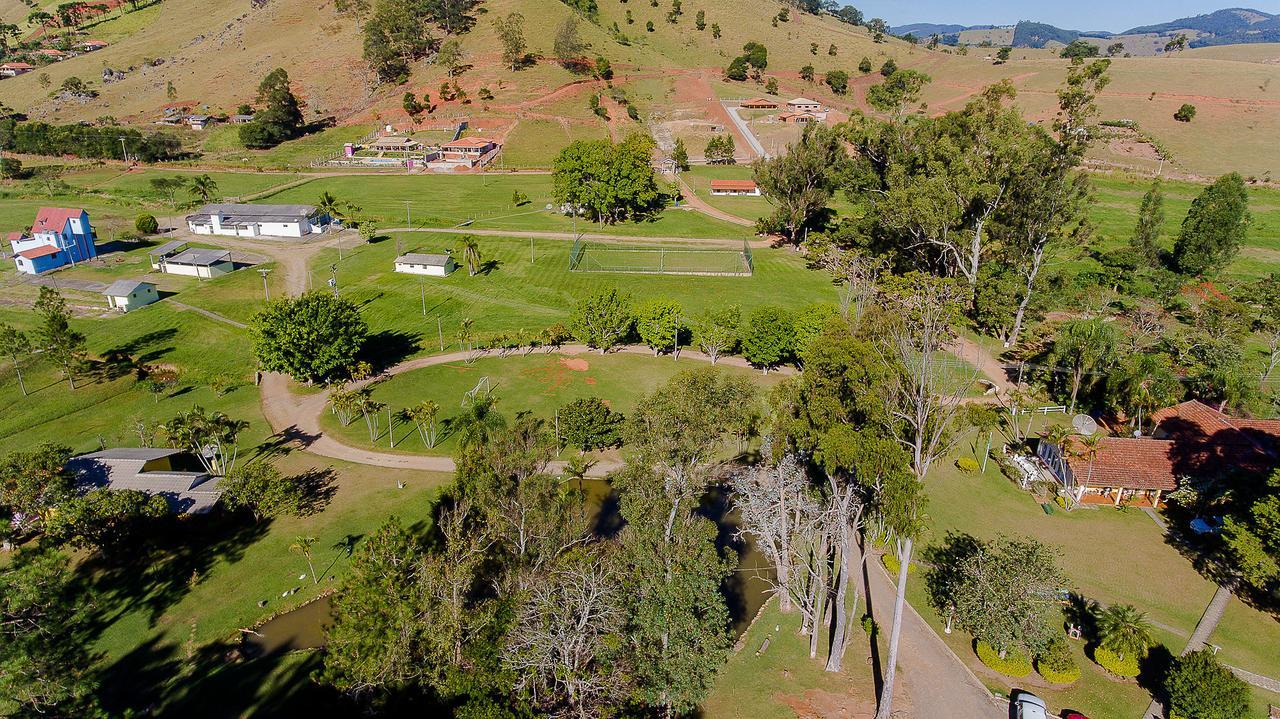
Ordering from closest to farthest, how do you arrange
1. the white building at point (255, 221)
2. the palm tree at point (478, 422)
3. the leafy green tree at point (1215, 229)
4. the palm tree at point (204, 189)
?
the palm tree at point (478, 422), the leafy green tree at point (1215, 229), the white building at point (255, 221), the palm tree at point (204, 189)

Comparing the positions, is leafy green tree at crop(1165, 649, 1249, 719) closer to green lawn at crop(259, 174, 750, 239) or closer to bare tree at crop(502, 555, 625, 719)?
bare tree at crop(502, 555, 625, 719)

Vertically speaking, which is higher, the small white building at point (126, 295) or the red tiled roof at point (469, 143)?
the red tiled roof at point (469, 143)

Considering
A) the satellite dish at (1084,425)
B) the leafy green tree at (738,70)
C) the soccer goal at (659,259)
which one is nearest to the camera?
the satellite dish at (1084,425)

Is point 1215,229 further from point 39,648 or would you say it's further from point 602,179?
point 39,648

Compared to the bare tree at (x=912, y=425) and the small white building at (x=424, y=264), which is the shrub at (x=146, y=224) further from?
the bare tree at (x=912, y=425)

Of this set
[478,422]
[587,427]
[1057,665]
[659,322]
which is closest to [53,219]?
[478,422]

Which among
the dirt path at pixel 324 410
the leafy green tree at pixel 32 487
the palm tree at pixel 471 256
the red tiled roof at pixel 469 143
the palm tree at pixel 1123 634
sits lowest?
the palm tree at pixel 1123 634

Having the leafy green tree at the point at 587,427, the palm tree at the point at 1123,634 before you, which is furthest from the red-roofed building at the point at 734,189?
the palm tree at the point at 1123,634
